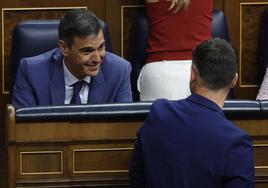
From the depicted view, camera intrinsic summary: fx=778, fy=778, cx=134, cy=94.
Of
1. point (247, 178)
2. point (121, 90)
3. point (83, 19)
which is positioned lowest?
point (247, 178)

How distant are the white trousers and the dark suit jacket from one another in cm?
52

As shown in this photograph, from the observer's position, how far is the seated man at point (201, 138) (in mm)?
2311

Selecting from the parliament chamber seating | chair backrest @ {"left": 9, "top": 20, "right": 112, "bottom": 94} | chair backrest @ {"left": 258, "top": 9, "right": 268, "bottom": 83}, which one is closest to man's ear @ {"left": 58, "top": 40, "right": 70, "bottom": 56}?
chair backrest @ {"left": 9, "top": 20, "right": 112, "bottom": 94}

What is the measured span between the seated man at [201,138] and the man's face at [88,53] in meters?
0.75

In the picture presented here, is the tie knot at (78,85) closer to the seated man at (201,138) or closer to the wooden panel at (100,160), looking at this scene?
the wooden panel at (100,160)

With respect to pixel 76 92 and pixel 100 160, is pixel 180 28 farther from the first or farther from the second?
pixel 100 160

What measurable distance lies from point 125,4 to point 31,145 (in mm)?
1808

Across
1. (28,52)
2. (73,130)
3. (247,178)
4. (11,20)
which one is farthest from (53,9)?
(247,178)

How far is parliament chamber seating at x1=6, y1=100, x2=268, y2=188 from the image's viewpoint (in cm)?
262

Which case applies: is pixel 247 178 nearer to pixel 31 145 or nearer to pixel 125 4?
pixel 31 145

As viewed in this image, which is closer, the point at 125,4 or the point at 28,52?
the point at 28,52

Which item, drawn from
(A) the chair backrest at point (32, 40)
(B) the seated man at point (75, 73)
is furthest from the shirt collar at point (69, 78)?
(A) the chair backrest at point (32, 40)

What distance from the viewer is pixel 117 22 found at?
4324 millimetres

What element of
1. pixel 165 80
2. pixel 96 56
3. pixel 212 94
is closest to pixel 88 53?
pixel 96 56
